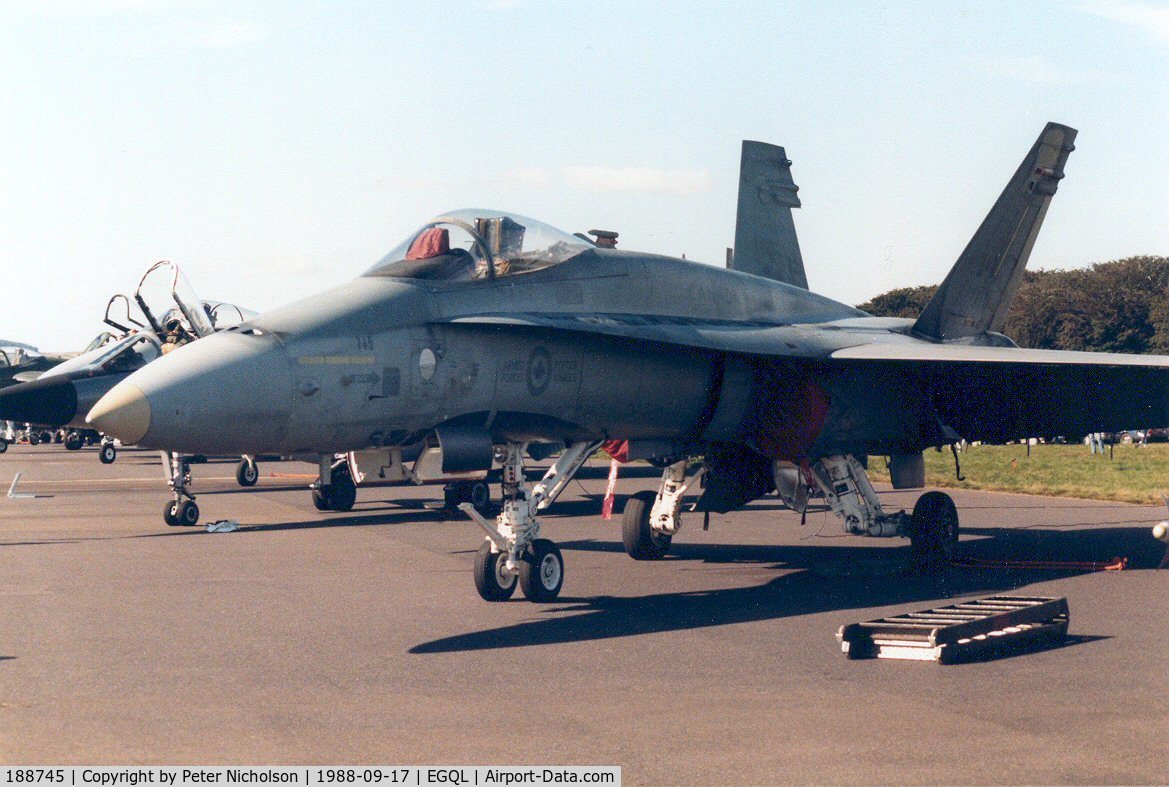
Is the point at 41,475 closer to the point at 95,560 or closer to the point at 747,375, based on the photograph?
the point at 95,560

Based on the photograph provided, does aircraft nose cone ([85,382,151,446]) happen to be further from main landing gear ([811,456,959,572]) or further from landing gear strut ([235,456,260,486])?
landing gear strut ([235,456,260,486])

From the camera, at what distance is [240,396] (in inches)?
323

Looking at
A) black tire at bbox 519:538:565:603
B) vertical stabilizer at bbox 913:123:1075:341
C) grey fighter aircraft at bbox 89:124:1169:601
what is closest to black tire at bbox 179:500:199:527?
grey fighter aircraft at bbox 89:124:1169:601

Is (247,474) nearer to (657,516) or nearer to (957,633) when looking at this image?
(657,516)

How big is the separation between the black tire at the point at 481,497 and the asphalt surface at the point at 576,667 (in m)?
4.12

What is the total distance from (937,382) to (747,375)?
8.27ft

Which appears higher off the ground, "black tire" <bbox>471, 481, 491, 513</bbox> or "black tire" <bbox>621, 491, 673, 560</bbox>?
"black tire" <bbox>621, 491, 673, 560</bbox>

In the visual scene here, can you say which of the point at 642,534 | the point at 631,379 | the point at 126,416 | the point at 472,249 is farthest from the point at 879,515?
the point at 126,416

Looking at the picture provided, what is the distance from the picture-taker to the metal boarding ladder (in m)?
7.84

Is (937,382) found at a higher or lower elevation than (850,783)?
higher

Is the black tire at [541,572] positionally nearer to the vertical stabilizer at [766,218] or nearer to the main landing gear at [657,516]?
the main landing gear at [657,516]

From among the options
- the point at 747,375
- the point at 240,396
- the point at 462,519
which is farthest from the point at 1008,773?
the point at 462,519

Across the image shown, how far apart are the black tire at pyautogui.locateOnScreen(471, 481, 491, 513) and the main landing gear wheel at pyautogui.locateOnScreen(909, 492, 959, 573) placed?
7.85 meters

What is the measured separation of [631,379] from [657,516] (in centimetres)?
→ 271
